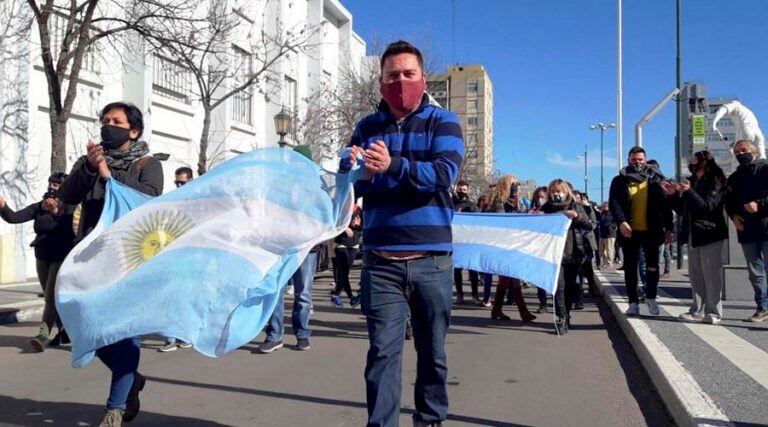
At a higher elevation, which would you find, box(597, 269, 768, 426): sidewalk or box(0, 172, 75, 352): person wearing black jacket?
box(0, 172, 75, 352): person wearing black jacket

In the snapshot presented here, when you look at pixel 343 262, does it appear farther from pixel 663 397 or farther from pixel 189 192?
pixel 189 192

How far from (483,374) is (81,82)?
1381 centimetres

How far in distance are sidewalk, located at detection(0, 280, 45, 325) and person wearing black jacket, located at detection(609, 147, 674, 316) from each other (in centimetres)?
847

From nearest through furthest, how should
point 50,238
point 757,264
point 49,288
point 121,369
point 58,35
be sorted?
point 121,369 → point 49,288 → point 50,238 → point 757,264 → point 58,35

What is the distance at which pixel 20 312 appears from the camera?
10695 millimetres

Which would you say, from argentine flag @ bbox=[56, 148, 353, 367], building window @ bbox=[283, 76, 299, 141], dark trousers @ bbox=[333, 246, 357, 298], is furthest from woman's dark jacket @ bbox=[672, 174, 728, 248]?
building window @ bbox=[283, 76, 299, 141]

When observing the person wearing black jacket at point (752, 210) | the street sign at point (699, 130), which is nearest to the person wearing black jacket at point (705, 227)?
the person wearing black jacket at point (752, 210)

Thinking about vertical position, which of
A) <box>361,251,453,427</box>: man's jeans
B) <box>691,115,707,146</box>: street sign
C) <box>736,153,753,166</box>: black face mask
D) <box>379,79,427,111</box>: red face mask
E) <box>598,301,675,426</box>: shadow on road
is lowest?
<box>598,301,675,426</box>: shadow on road

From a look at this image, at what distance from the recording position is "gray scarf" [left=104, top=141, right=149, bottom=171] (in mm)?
4789

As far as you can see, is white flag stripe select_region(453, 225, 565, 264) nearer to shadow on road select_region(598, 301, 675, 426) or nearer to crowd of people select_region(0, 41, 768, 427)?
shadow on road select_region(598, 301, 675, 426)

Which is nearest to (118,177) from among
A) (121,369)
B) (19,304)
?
(121,369)

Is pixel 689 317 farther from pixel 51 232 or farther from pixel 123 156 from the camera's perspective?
pixel 51 232

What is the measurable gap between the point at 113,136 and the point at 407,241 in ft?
7.58

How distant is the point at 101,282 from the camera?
13.1 feet
